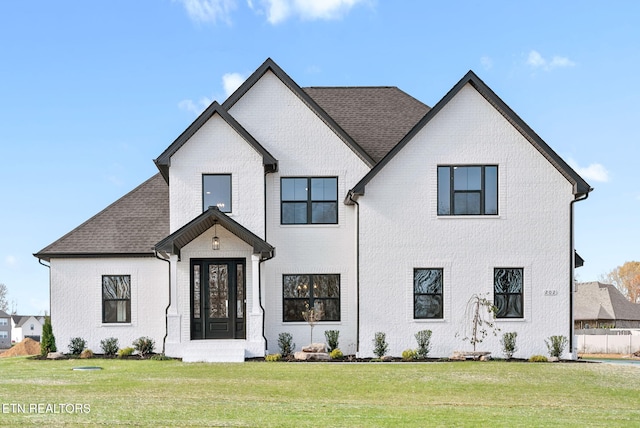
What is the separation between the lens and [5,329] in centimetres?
9375

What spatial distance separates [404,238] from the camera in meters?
21.7

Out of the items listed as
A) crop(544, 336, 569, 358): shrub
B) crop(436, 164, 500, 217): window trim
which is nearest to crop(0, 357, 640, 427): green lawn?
crop(544, 336, 569, 358): shrub

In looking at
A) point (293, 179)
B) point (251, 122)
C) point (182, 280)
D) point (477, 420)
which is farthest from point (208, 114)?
point (477, 420)

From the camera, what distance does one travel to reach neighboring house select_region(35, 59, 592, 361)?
21.6 metres

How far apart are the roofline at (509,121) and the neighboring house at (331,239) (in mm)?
43

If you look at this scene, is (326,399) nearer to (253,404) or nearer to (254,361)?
(253,404)

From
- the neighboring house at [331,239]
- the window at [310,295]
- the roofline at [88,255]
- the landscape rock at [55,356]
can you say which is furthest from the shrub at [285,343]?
the landscape rock at [55,356]

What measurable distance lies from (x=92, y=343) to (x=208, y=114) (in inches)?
329

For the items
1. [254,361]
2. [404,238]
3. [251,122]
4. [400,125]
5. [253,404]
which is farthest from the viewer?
[400,125]

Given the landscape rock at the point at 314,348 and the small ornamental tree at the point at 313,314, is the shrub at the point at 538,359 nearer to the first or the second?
the landscape rock at the point at 314,348

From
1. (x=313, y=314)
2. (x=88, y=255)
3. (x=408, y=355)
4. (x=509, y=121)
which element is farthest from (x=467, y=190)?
(x=88, y=255)

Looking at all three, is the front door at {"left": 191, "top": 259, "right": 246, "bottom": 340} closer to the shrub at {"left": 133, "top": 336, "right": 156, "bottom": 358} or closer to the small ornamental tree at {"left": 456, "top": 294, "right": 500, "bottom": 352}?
the shrub at {"left": 133, "top": 336, "right": 156, "bottom": 358}

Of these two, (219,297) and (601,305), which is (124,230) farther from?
(601,305)

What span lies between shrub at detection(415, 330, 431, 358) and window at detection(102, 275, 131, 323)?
371 inches
